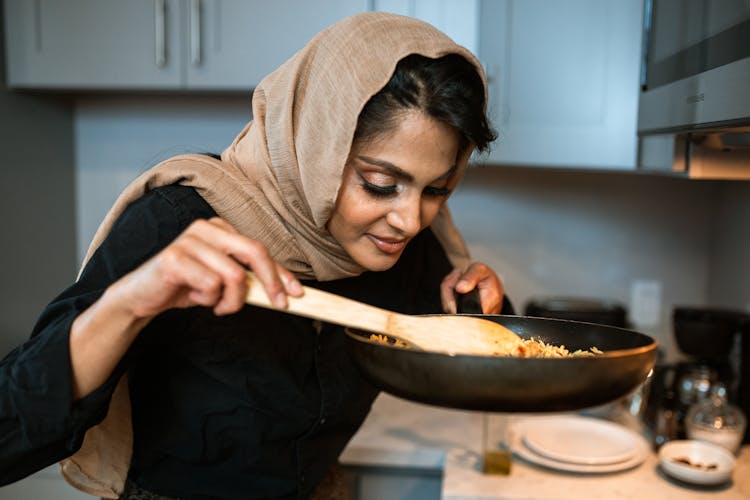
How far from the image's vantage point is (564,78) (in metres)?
1.61

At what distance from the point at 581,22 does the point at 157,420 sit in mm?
1248

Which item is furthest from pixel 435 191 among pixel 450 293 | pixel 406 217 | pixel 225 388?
pixel 225 388

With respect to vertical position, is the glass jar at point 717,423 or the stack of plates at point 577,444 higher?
the glass jar at point 717,423

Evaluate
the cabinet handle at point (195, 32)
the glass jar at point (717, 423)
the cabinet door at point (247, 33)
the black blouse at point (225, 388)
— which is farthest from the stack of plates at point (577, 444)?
the cabinet handle at point (195, 32)

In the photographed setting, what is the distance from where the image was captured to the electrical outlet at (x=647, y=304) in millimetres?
2016

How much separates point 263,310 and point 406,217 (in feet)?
0.92

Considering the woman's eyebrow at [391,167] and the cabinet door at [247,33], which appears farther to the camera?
the cabinet door at [247,33]

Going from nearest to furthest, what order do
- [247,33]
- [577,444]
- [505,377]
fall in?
[505,377] < [577,444] < [247,33]

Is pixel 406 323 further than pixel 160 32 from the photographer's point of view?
No

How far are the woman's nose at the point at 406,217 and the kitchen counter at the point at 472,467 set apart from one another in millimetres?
665

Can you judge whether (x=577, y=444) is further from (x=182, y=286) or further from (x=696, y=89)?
(x=182, y=286)

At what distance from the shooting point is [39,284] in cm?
197

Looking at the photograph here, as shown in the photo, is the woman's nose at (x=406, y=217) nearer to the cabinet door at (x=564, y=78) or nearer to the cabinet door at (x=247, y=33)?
the cabinet door at (x=564, y=78)

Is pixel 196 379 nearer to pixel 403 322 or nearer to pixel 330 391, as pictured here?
pixel 330 391
